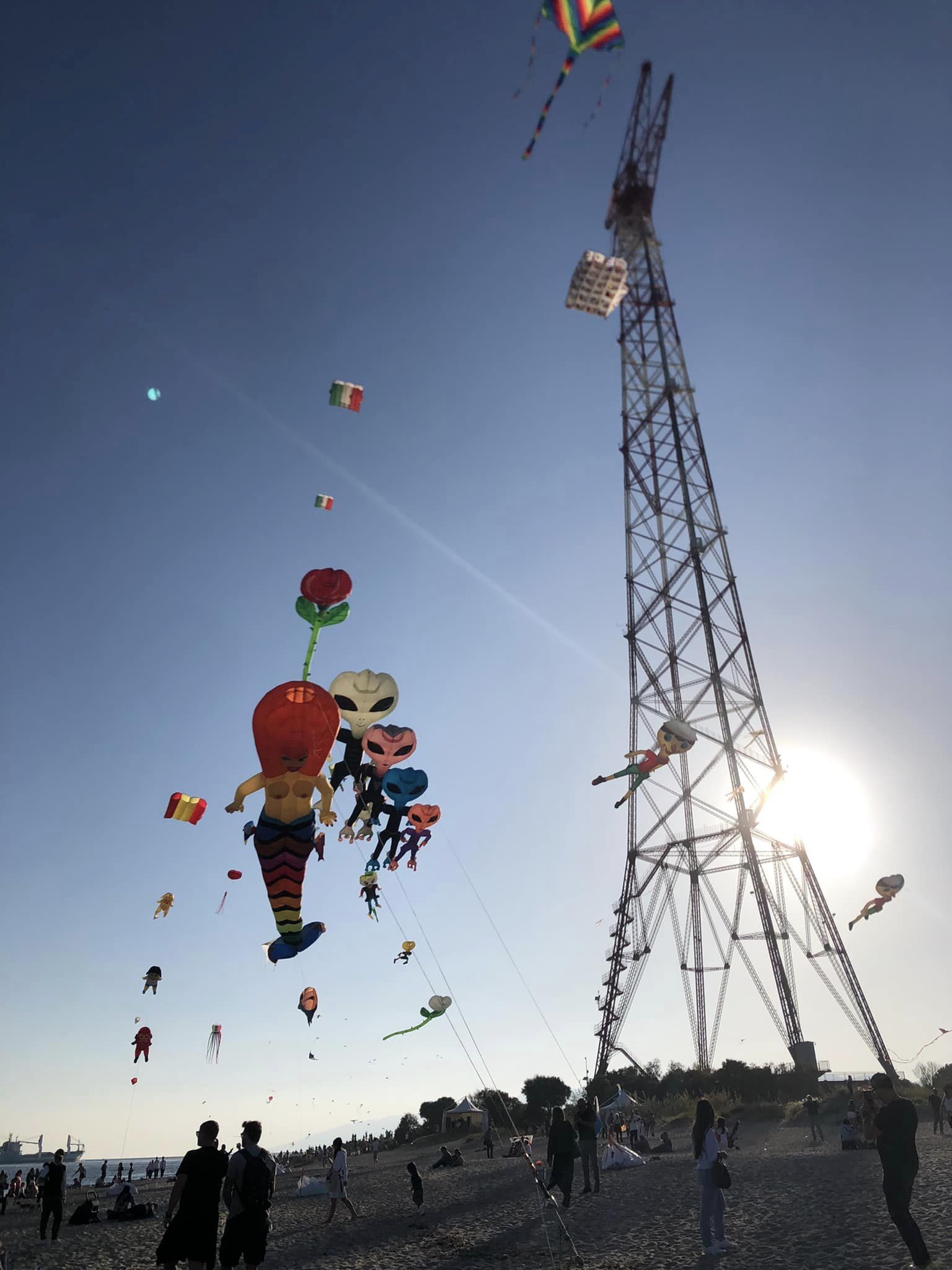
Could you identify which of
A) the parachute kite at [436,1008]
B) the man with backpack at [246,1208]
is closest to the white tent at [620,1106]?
the parachute kite at [436,1008]

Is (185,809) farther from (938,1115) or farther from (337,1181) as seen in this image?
(938,1115)

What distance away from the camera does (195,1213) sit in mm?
6320

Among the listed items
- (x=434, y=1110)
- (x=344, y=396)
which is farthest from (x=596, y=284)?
(x=434, y=1110)

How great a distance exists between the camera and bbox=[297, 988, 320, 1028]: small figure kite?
17.4m

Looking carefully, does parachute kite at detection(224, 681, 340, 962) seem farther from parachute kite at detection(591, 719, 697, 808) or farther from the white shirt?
parachute kite at detection(591, 719, 697, 808)

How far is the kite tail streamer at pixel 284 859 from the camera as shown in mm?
10305

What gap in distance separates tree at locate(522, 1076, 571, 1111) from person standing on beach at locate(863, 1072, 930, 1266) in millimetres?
46721

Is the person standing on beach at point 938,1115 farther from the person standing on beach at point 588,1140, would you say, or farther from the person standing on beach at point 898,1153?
the person standing on beach at point 898,1153

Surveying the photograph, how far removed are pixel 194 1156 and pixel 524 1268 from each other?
4.13 m

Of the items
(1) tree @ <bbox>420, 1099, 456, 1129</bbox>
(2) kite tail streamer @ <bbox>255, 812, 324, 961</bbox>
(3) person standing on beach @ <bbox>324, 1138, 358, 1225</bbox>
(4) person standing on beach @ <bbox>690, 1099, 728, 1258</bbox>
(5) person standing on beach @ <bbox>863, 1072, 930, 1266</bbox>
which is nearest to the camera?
(5) person standing on beach @ <bbox>863, 1072, 930, 1266</bbox>

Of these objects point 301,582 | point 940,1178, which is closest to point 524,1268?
point 940,1178

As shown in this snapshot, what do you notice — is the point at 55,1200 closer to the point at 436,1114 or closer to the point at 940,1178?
the point at 940,1178

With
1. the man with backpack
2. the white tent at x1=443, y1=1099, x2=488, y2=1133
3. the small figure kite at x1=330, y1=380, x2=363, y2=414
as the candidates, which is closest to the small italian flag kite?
the small figure kite at x1=330, y1=380, x2=363, y2=414

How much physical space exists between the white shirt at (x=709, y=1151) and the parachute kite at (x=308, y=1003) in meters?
11.0
